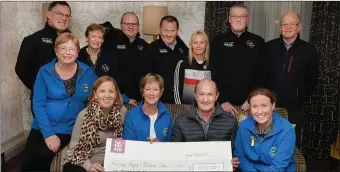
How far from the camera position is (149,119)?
2.87 m

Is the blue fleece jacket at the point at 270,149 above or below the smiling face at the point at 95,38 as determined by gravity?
below

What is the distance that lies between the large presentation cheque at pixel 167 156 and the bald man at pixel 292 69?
1150 millimetres

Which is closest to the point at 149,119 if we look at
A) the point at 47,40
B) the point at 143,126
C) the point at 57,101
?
the point at 143,126

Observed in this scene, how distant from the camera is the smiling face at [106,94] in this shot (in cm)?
285

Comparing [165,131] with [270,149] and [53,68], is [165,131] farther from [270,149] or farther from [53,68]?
[53,68]

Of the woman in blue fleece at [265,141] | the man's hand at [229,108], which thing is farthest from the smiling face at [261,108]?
the man's hand at [229,108]

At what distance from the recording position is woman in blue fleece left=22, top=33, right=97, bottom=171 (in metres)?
2.98

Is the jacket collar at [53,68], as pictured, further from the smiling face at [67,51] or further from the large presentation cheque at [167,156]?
the large presentation cheque at [167,156]

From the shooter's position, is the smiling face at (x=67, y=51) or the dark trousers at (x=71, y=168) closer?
the dark trousers at (x=71, y=168)

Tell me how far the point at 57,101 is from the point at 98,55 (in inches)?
24.0

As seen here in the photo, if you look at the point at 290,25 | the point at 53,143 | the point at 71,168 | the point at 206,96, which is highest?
the point at 290,25

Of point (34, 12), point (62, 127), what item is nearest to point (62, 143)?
point (62, 127)

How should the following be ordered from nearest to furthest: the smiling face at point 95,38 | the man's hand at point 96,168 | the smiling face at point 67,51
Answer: the man's hand at point 96,168
the smiling face at point 67,51
the smiling face at point 95,38

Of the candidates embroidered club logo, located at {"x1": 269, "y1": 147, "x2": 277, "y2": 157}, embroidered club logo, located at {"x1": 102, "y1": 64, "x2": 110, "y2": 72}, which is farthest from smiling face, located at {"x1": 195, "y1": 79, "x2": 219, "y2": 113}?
embroidered club logo, located at {"x1": 102, "y1": 64, "x2": 110, "y2": 72}
